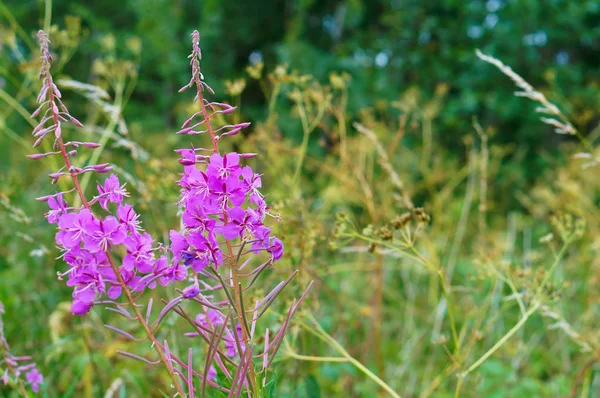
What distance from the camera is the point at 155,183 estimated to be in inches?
105

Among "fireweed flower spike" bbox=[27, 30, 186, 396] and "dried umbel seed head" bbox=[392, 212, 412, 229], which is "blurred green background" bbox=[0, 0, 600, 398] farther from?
"fireweed flower spike" bbox=[27, 30, 186, 396]

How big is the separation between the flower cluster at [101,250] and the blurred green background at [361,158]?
2.47ft

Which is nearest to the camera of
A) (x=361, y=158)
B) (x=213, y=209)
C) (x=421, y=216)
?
(x=213, y=209)

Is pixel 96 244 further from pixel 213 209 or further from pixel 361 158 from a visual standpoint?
pixel 361 158

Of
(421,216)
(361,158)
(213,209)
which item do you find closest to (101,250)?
(213,209)

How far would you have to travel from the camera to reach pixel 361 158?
3225 mm

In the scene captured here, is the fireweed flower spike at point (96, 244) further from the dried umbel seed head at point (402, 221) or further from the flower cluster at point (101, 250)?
the dried umbel seed head at point (402, 221)

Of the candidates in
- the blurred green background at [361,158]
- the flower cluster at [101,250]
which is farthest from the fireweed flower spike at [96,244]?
the blurred green background at [361,158]

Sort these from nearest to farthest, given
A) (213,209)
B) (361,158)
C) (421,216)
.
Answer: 1. (213,209)
2. (421,216)
3. (361,158)

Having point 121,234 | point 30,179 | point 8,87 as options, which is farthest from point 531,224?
point 8,87

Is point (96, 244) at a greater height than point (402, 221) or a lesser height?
greater

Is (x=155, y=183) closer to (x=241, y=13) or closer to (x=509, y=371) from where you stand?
(x=509, y=371)

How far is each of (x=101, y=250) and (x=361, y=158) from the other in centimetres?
226

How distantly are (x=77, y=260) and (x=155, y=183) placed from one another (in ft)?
5.13
